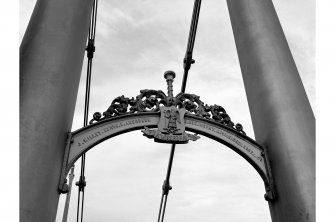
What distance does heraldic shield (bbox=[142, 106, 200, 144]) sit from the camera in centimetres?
479

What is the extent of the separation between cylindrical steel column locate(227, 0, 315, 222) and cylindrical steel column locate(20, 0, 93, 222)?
2.67 m

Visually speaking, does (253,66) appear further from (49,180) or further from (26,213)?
(26,213)

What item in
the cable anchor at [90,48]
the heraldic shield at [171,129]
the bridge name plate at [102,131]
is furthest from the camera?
the cable anchor at [90,48]

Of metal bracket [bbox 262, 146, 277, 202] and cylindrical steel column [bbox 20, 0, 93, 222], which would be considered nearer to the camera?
cylindrical steel column [bbox 20, 0, 93, 222]

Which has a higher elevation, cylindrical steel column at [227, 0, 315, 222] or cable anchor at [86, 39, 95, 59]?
cable anchor at [86, 39, 95, 59]

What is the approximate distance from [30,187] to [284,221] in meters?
3.00

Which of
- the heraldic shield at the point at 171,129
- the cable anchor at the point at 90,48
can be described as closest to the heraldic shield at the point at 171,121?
the heraldic shield at the point at 171,129

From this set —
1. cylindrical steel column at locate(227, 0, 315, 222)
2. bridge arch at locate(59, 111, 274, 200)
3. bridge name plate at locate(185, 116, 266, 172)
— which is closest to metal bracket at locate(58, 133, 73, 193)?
bridge arch at locate(59, 111, 274, 200)

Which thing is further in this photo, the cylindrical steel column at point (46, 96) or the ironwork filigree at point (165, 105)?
the ironwork filigree at point (165, 105)

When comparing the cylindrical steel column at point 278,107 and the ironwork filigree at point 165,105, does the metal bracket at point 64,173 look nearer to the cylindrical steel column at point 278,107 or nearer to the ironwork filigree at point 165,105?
the ironwork filigree at point 165,105

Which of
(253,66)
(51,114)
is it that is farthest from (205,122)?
(51,114)

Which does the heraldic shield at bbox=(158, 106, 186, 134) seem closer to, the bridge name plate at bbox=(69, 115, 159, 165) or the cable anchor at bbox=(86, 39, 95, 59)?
the bridge name plate at bbox=(69, 115, 159, 165)

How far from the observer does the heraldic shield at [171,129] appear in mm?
4793

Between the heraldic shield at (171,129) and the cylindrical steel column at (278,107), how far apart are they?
1.09 metres
